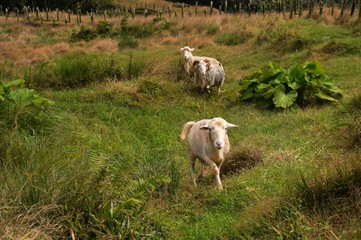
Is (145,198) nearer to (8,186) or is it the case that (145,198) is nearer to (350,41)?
(8,186)

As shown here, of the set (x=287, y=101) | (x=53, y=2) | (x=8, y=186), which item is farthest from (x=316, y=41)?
(x=53, y=2)

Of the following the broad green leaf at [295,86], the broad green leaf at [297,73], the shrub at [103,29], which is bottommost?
the shrub at [103,29]

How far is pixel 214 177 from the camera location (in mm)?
6070

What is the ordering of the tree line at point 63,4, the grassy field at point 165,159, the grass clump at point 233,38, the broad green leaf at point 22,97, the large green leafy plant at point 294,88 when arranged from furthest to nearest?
the tree line at point 63,4, the grass clump at point 233,38, the large green leafy plant at point 294,88, the broad green leaf at point 22,97, the grassy field at point 165,159

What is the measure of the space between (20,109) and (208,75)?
18.5 feet

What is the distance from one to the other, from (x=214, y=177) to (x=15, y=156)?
2.45m

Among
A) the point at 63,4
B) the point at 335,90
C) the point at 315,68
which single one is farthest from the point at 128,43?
the point at 63,4

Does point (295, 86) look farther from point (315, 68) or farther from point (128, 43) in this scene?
point (128, 43)

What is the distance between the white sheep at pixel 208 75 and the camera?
1119cm

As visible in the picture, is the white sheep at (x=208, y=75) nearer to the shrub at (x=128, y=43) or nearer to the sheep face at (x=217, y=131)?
the sheep face at (x=217, y=131)

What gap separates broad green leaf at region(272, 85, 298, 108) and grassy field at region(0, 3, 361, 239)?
0.60ft

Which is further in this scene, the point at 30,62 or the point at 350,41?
the point at 30,62

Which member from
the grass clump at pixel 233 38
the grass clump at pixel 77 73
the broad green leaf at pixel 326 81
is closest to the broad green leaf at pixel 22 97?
the grass clump at pixel 77 73

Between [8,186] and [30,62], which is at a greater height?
[8,186]
